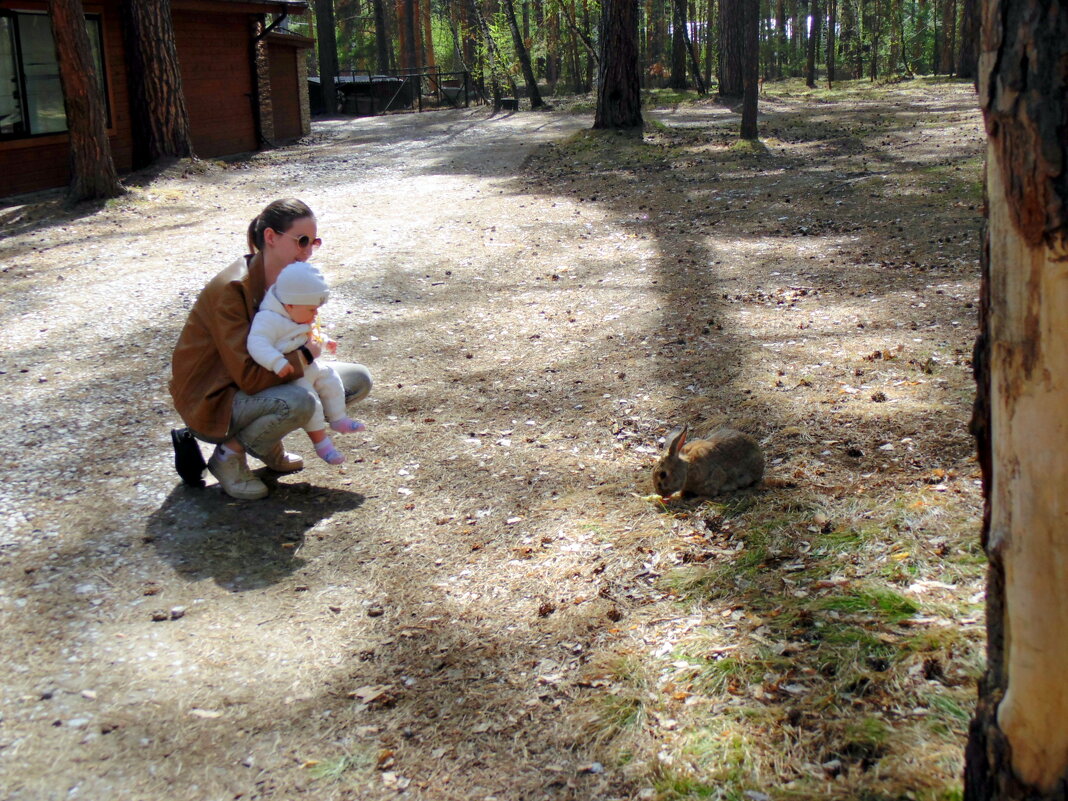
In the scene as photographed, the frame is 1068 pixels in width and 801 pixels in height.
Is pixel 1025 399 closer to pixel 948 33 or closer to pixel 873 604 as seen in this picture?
pixel 873 604

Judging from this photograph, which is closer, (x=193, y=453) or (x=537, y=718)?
(x=537, y=718)

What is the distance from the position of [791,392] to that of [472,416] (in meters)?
1.94

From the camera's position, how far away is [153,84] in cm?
1717

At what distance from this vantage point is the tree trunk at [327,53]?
35.2 metres

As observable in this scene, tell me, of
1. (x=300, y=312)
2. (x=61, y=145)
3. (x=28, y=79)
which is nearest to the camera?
(x=300, y=312)

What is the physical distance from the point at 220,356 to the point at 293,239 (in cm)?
65

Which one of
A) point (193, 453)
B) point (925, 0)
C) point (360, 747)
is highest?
point (925, 0)

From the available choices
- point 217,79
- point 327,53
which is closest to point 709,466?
point 217,79

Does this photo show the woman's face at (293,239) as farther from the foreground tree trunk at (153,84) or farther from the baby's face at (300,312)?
the foreground tree trunk at (153,84)

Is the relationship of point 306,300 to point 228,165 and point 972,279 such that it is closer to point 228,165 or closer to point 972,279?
point 972,279

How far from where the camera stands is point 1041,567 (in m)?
2.08

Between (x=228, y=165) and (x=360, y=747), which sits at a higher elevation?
(x=228, y=165)

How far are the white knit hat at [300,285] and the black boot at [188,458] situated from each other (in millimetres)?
1024

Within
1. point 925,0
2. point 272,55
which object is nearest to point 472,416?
point 272,55
